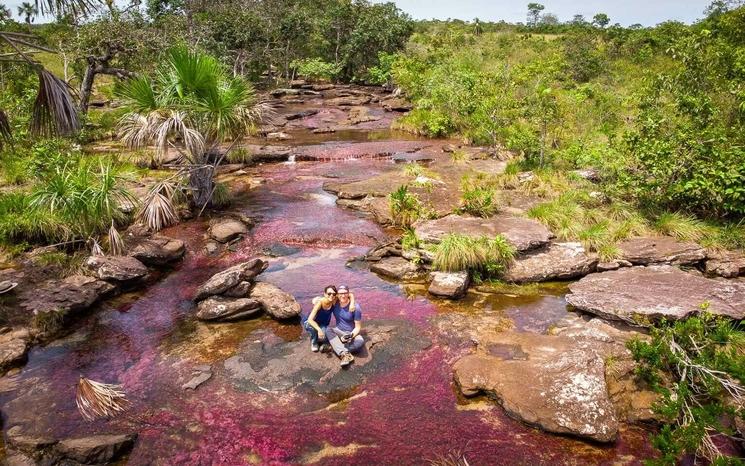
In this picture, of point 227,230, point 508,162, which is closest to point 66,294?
point 227,230

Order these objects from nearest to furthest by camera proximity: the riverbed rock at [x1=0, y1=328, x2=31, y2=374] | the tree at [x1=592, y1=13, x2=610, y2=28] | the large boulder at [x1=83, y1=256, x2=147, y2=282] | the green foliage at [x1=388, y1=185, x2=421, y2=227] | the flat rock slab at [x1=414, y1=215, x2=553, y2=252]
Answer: the riverbed rock at [x1=0, y1=328, x2=31, y2=374]
the large boulder at [x1=83, y1=256, x2=147, y2=282]
the flat rock slab at [x1=414, y1=215, x2=553, y2=252]
the green foliage at [x1=388, y1=185, x2=421, y2=227]
the tree at [x1=592, y1=13, x2=610, y2=28]

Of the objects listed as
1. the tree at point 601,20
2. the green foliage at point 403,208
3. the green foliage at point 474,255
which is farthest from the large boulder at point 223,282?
the tree at point 601,20

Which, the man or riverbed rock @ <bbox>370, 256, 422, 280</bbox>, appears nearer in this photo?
the man

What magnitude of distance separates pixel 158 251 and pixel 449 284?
679 centimetres

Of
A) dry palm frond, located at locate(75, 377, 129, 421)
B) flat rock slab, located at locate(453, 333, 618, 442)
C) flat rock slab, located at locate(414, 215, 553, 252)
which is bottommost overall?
dry palm frond, located at locate(75, 377, 129, 421)

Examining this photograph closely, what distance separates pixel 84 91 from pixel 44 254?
12.2m

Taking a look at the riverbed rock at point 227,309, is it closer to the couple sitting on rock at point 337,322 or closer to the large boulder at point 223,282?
the large boulder at point 223,282

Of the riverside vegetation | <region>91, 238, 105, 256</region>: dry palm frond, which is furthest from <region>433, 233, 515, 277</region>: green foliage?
<region>91, 238, 105, 256</region>: dry palm frond

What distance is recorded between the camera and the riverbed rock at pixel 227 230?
12672 millimetres

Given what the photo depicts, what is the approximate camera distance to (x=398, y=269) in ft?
36.7

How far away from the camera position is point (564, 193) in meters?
14.4

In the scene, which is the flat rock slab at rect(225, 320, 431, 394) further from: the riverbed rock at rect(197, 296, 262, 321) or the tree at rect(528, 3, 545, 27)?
the tree at rect(528, 3, 545, 27)

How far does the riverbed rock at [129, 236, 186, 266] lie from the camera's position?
438 inches

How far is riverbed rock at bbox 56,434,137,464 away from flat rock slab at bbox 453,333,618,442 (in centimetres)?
471
